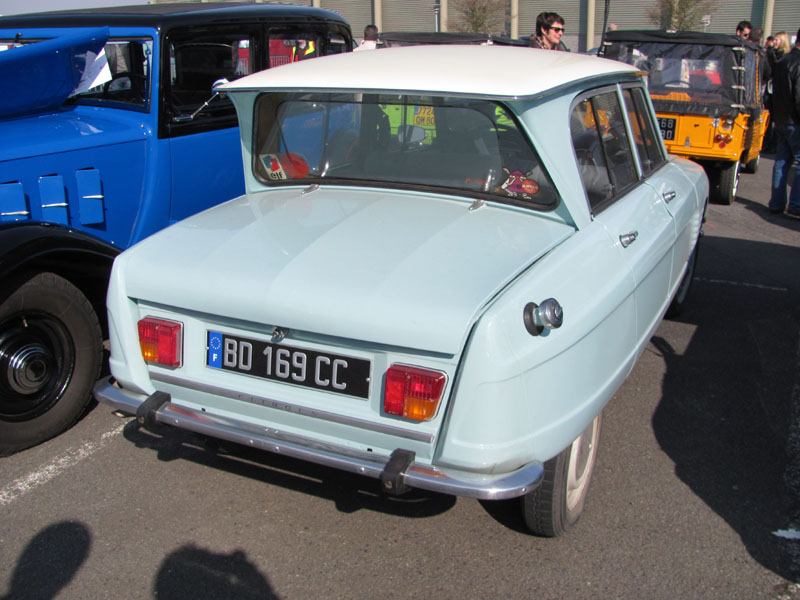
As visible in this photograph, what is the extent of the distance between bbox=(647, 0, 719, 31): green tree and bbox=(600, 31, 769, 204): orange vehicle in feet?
71.7

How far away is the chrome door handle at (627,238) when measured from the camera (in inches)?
120

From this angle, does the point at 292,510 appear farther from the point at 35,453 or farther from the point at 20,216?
the point at 20,216

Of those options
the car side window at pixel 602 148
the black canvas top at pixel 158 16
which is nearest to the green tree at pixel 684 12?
the black canvas top at pixel 158 16

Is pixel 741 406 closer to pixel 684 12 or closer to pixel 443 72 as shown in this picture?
pixel 443 72

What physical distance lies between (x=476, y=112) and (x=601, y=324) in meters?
1.03

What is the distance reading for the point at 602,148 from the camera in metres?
3.37

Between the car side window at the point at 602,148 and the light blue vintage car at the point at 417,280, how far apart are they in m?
0.01

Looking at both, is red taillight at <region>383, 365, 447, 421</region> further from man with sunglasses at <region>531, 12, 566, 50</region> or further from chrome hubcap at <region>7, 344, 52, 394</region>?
man with sunglasses at <region>531, 12, 566, 50</region>

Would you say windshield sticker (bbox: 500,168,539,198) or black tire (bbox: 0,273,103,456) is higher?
windshield sticker (bbox: 500,168,539,198)

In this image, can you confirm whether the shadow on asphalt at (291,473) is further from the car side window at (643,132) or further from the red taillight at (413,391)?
the car side window at (643,132)

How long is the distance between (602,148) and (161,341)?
82.1 inches

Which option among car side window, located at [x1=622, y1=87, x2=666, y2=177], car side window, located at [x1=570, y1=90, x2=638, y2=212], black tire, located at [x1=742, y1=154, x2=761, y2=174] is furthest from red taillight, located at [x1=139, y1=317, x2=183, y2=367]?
black tire, located at [x1=742, y1=154, x2=761, y2=174]

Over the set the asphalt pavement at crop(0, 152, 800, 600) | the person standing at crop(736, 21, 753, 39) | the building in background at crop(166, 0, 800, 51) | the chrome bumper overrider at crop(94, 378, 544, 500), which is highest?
the building in background at crop(166, 0, 800, 51)

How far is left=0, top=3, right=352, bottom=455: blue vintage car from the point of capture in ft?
11.5
